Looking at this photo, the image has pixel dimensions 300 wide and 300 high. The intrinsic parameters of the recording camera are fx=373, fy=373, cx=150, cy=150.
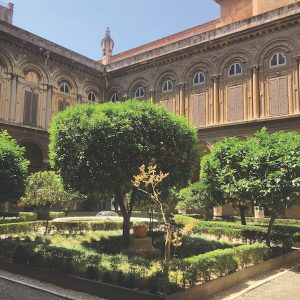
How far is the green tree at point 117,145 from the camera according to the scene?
12445 millimetres

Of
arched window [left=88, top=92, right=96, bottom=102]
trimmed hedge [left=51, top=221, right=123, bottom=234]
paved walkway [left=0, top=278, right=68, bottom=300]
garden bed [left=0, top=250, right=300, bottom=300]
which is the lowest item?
paved walkway [left=0, top=278, right=68, bottom=300]

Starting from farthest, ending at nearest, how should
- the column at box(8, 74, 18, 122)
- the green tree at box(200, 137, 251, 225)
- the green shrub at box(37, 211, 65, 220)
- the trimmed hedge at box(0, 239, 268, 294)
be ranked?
the column at box(8, 74, 18, 122)
the green shrub at box(37, 211, 65, 220)
the green tree at box(200, 137, 251, 225)
the trimmed hedge at box(0, 239, 268, 294)

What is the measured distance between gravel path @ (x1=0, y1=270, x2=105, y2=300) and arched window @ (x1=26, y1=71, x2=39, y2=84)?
24.1 metres

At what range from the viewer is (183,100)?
1289 inches

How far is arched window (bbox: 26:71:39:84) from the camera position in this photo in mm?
30969

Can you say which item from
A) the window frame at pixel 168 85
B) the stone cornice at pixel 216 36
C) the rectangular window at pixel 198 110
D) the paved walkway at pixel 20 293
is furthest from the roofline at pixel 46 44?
the paved walkway at pixel 20 293

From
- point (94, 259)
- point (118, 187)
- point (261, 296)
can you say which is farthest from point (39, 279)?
point (261, 296)

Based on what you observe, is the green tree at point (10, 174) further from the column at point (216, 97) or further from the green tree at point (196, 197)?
the column at point (216, 97)

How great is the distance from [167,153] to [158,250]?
11.3 ft

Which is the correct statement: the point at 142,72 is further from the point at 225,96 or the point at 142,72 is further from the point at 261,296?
the point at 261,296

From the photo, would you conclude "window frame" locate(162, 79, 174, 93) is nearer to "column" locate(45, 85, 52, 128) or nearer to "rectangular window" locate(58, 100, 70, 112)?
"rectangular window" locate(58, 100, 70, 112)

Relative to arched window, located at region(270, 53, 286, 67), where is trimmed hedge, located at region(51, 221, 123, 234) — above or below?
below

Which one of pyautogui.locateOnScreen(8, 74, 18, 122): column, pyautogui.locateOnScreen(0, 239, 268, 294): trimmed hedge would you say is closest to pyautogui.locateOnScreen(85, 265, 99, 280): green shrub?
pyautogui.locateOnScreen(0, 239, 268, 294): trimmed hedge

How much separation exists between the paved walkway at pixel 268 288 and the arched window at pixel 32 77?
25.8 meters
